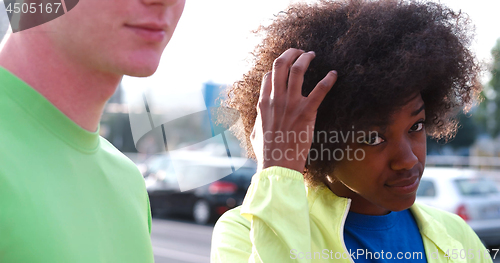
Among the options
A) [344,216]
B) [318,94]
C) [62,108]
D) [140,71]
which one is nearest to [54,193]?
[62,108]

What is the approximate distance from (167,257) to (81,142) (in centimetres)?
804

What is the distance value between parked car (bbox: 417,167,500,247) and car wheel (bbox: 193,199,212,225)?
5878 mm

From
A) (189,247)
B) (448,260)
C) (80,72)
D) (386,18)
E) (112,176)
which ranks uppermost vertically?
(386,18)

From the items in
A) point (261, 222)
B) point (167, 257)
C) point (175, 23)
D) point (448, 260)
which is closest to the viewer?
point (175, 23)

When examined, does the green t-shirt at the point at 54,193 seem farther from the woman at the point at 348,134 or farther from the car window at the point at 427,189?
the car window at the point at 427,189

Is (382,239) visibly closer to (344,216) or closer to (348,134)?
(344,216)

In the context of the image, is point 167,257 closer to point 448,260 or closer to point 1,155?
point 448,260

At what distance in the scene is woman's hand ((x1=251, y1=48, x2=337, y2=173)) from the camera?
5.28ft

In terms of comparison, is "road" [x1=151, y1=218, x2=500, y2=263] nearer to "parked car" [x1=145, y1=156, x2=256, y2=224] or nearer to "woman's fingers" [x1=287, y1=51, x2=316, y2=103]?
"parked car" [x1=145, y1=156, x2=256, y2=224]

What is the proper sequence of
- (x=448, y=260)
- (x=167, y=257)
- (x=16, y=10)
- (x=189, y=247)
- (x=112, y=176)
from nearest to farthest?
1. (x=16, y=10)
2. (x=112, y=176)
3. (x=448, y=260)
4. (x=167, y=257)
5. (x=189, y=247)

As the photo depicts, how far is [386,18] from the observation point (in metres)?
1.78

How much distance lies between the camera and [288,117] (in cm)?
161

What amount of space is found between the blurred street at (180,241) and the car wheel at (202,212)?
0.56ft

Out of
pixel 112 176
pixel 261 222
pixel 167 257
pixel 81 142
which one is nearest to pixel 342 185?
pixel 261 222
